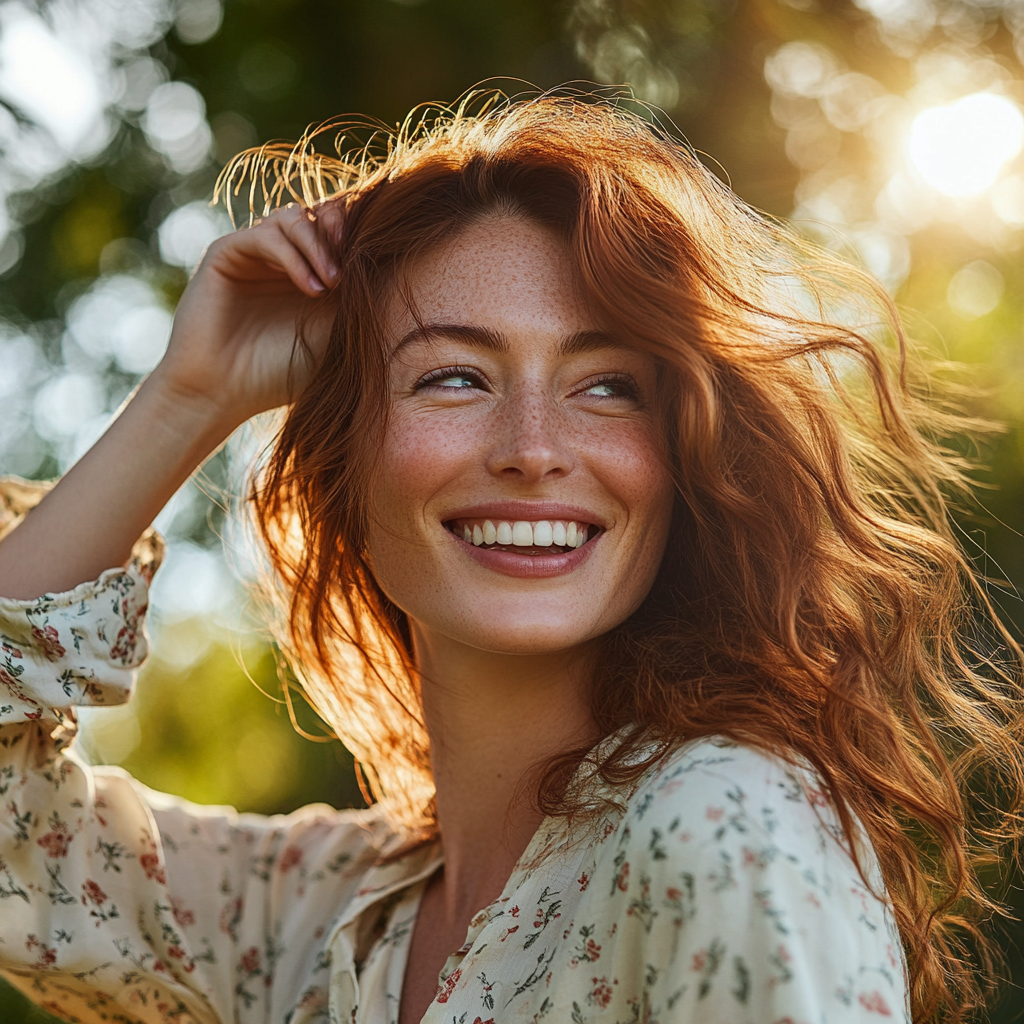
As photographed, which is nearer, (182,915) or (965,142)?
(182,915)

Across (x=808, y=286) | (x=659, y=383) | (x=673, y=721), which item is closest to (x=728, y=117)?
(x=808, y=286)

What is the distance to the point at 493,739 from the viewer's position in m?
1.68

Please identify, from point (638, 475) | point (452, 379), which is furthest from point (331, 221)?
point (638, 475)

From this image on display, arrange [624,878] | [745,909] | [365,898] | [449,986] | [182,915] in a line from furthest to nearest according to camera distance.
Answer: [182,915] < [365,898] < [449,986] < [624,878] < [745,909]

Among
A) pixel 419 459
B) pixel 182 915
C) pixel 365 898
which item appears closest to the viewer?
pixel 419 459

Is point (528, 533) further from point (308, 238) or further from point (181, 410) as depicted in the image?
point (181, 410)

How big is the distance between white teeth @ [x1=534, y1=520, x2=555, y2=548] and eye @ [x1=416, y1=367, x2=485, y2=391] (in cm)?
23

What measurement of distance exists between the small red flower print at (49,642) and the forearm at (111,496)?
0.08 m

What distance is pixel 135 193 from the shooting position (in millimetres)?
3609

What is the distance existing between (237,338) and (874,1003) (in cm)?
149

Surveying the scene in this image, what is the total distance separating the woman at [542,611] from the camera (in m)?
1.18

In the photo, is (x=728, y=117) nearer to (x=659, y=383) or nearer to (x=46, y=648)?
(x=659, y=383)

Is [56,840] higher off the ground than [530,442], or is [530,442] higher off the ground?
[530,442]

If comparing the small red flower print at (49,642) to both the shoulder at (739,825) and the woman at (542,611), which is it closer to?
the woman at (542,611)
